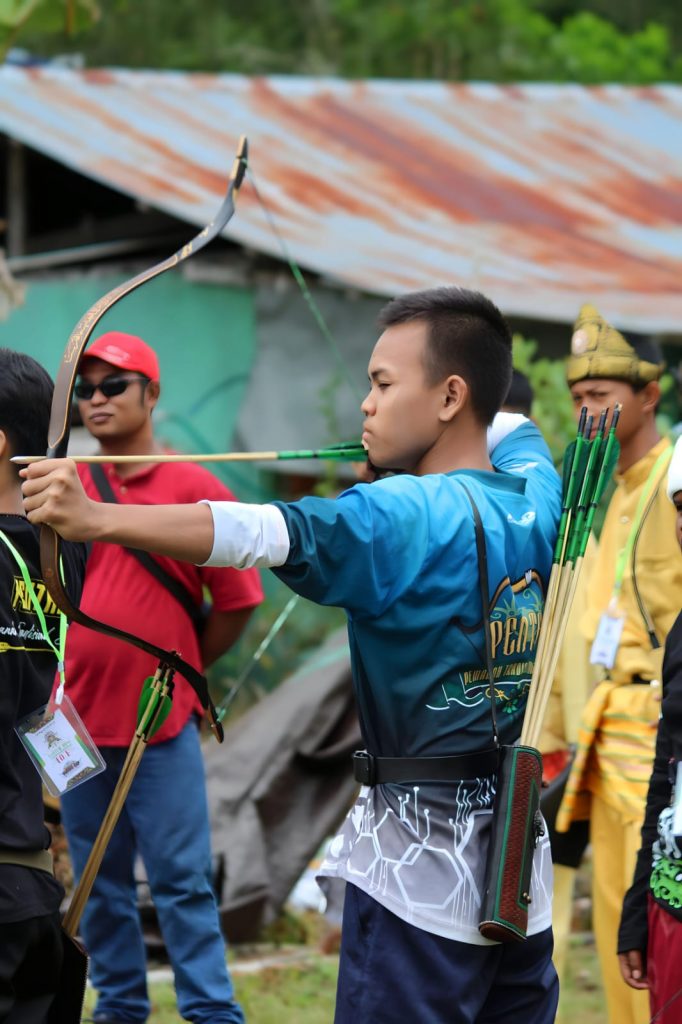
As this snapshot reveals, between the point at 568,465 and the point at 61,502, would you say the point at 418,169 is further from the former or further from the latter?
the point at 61,502

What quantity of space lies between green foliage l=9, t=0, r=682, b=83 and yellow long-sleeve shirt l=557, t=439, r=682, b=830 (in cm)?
1496

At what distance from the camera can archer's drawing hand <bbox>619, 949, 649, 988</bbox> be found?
3.45 meters

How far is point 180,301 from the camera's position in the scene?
9.95 metres

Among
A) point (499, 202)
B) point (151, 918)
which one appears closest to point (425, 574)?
point (151, 918)

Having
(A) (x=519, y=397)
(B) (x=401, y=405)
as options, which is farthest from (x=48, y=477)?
(A) (x=519, y=397)

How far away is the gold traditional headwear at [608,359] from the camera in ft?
15.0

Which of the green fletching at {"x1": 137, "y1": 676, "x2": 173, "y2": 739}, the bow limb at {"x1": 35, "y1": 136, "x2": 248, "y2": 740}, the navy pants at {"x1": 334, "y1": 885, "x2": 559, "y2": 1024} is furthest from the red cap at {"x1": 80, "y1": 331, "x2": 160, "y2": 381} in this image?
the navy pants at {"x1": 334, "y1": 885, "x2": 559, "y2": 1024}

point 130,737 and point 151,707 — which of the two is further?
point 130,737

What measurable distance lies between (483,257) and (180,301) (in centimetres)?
209

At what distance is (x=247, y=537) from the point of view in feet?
8.00

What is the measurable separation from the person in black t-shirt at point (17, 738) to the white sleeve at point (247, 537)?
86cm

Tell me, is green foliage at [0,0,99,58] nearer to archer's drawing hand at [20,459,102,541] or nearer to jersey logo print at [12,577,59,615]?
jersey logo print at [12,577,59,615]

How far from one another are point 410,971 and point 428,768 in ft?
1.28

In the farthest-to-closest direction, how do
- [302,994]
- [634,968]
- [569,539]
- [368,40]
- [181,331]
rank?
1. [368,40]
2. [181,331]
3. [302,994]
4. [634,968]
5. [569,539]
